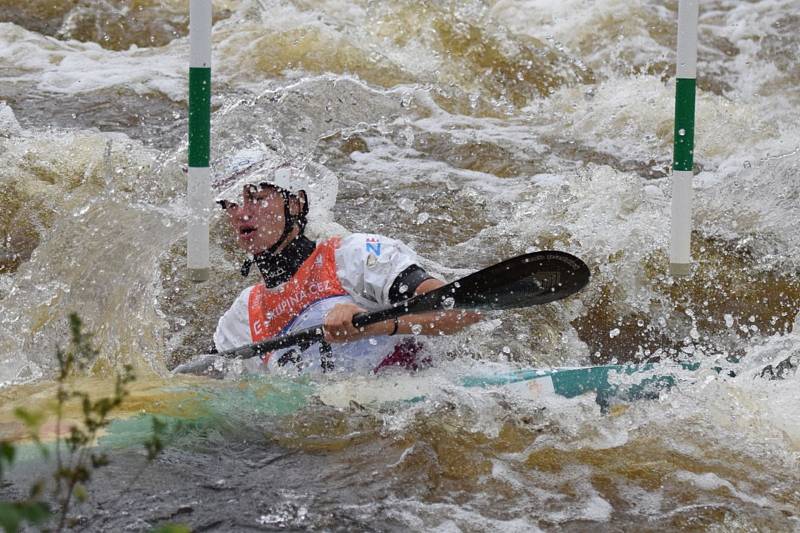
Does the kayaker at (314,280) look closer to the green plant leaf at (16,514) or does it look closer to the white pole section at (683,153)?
the white pole section at (683,153)

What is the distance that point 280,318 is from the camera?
383 centimetres

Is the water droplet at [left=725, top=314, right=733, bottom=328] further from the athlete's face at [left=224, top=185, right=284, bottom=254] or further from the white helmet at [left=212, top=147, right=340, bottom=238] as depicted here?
the athlete's face at [left=224, top=185, right=284, bottom=254]

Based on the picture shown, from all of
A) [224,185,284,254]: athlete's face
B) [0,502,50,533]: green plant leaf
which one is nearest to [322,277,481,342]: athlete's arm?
[224,185,284,254]: athlete's face

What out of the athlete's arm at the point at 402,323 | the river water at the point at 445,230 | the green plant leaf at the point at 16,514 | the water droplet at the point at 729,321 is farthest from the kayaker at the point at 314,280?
the green plant leaf at the point at 16,514

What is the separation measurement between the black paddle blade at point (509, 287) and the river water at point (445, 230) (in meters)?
0.24

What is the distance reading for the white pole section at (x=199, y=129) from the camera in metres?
3.74

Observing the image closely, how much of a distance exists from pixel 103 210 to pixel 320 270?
1.70m

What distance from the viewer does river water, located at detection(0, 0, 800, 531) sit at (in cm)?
299

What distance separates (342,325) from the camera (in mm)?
3473

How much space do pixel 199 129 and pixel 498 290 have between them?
1.11 metres

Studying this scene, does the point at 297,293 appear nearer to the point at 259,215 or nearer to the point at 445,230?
the point at 259,215

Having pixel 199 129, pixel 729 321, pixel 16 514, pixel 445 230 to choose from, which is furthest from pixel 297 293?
pixel 16 514

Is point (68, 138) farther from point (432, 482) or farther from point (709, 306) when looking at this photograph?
point (432, 482)

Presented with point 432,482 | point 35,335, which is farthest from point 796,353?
point 35,335
